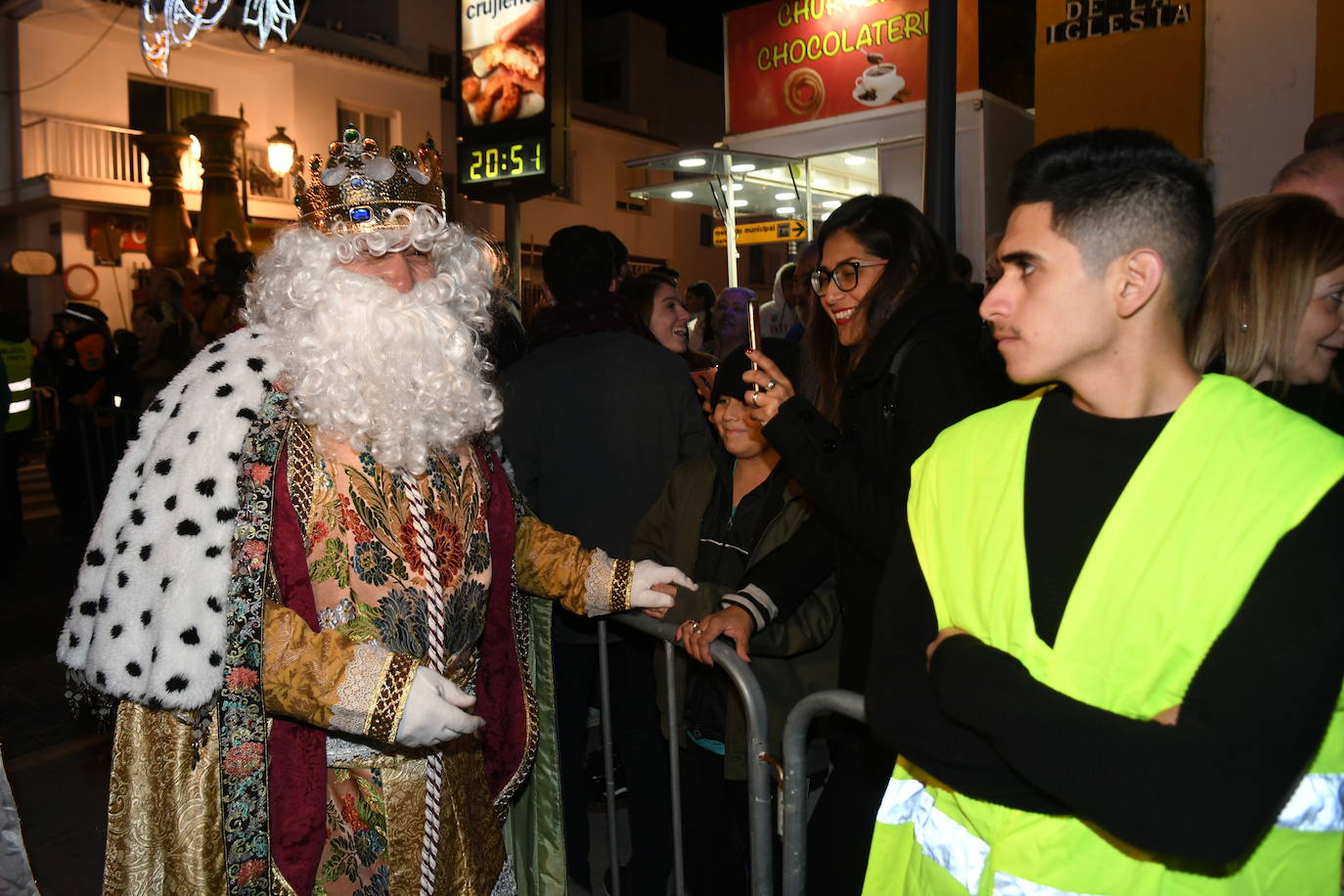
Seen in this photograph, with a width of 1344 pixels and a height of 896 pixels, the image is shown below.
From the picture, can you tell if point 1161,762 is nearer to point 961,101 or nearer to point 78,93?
point 961,101

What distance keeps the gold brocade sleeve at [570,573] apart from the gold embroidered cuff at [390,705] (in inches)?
28.2

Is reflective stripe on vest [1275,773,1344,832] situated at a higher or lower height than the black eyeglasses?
lower

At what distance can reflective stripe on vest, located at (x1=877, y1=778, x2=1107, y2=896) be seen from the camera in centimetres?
150

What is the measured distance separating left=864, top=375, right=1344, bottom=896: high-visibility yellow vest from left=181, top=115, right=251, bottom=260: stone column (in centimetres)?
1613

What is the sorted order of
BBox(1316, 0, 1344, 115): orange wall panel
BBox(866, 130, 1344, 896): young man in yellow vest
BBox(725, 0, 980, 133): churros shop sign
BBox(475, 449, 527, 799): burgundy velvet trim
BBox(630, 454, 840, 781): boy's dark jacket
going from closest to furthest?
BBox(866, 130, 1344, 896): young man in yellow vest < BBox(475, 449, 527, 799): burgundy velvet trim < BBox(630, 454, 840, 781): boy's dark jacket < BBox(1316, 0, 1344, 115): orange wall panel < BBox(725, 0, 980, 133): churros shop sign

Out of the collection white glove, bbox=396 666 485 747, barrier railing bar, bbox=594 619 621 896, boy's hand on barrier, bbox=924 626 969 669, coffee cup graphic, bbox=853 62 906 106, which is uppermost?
coffee cup graphic, bbox=853 62 906 106

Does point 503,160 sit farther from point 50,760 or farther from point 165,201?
point 165,201

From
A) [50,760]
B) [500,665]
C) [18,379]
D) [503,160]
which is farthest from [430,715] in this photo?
[18,379]

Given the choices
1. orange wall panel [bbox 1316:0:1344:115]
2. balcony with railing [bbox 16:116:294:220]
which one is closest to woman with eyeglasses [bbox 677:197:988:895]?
orange wall panel [bbox 1316:0:1344:115]

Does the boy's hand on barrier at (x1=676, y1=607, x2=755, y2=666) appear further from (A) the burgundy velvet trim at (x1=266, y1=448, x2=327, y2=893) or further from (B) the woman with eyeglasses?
(A) the burgundy velvet trim at (x1=266, y1=448, x2=327, y2=893)

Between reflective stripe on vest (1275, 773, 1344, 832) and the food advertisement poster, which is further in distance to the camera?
the food advertisement poster

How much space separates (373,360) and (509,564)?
679 mm

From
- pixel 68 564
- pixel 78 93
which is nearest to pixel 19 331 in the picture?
pixel 68 564

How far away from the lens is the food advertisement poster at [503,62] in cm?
873
